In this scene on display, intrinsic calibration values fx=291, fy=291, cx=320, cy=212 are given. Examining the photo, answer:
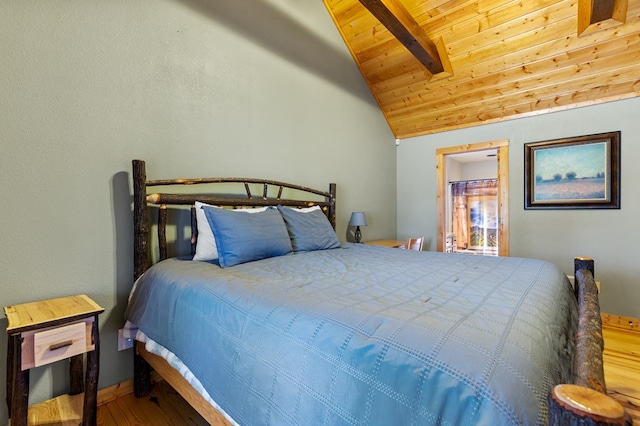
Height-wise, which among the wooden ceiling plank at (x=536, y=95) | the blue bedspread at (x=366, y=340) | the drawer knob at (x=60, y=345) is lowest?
the drawer knob at (x=60, y=345)

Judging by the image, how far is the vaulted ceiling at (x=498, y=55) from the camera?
2643mm

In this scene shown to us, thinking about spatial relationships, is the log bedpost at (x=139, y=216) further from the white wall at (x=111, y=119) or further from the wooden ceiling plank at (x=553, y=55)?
the wooden ceiling plank at (x=553, y=55)

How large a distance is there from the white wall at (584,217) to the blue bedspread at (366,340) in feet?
7.47

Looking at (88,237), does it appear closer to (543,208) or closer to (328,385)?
(328,385)

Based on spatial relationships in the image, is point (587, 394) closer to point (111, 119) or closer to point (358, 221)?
point (111, 119)

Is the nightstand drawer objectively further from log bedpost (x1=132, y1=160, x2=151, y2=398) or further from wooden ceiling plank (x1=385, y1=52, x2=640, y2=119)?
wooden ceiling plank (x1=385, y1=52, x2=640, y2=119)

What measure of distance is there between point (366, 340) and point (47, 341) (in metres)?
1.40

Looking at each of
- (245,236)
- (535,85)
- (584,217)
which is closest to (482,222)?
(584,217)

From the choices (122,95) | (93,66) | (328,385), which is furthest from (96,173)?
(328,385)

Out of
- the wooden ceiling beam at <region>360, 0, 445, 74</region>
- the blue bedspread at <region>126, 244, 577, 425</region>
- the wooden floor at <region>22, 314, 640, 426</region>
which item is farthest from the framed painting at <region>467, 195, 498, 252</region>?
the blue bedspread at <region>126, 244, 577, 425</region>

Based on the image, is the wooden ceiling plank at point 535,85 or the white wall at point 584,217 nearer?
the wooden ceiling plank at point 535,85

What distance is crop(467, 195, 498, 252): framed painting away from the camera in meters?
6.64

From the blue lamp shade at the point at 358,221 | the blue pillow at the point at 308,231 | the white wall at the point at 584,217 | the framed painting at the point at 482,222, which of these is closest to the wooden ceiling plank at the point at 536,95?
the white wall at the point at 584,217

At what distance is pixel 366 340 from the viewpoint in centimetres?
79
